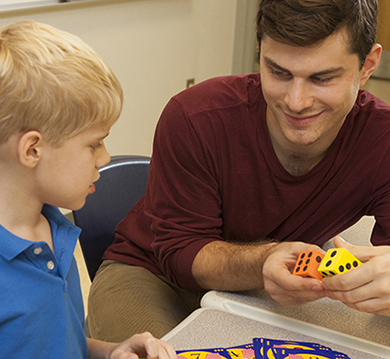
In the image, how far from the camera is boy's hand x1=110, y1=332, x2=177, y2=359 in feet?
3.09

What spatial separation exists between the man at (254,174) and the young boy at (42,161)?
0.47 meters

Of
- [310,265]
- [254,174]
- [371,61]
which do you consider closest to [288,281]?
[310,265]

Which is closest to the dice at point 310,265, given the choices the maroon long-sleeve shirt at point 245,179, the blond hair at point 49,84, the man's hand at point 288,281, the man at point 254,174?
the man's hand at point 288,281

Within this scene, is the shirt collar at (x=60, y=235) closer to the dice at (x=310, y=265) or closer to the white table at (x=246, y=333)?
the white table at (x=246, y=333)

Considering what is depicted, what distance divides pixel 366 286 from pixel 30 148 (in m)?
0.65

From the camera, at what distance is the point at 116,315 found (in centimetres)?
142

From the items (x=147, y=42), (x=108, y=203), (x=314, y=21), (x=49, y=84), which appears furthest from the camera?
(x=147, y=42)

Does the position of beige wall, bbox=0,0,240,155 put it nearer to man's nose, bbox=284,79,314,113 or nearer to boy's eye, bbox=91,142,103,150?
man's nose, bbox=284,79,314,113

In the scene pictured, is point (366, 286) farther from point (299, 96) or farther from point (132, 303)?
point (132, 303)

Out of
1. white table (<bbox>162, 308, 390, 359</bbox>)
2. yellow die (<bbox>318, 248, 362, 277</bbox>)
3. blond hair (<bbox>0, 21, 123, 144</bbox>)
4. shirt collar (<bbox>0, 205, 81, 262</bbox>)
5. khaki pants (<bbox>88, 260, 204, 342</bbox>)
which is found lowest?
khaki pants (<bbox>88, 260, 204, 342</bbox>)

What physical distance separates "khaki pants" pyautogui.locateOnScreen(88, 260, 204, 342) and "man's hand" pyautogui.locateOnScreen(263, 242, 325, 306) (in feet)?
1.02

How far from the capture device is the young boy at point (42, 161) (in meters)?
0.82

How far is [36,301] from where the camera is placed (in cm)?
86

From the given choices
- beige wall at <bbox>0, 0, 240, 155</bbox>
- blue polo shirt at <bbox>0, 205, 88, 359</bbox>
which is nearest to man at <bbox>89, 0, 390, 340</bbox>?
blue polo shirt at <bbox>0, 205, 88, 359</bbox>
